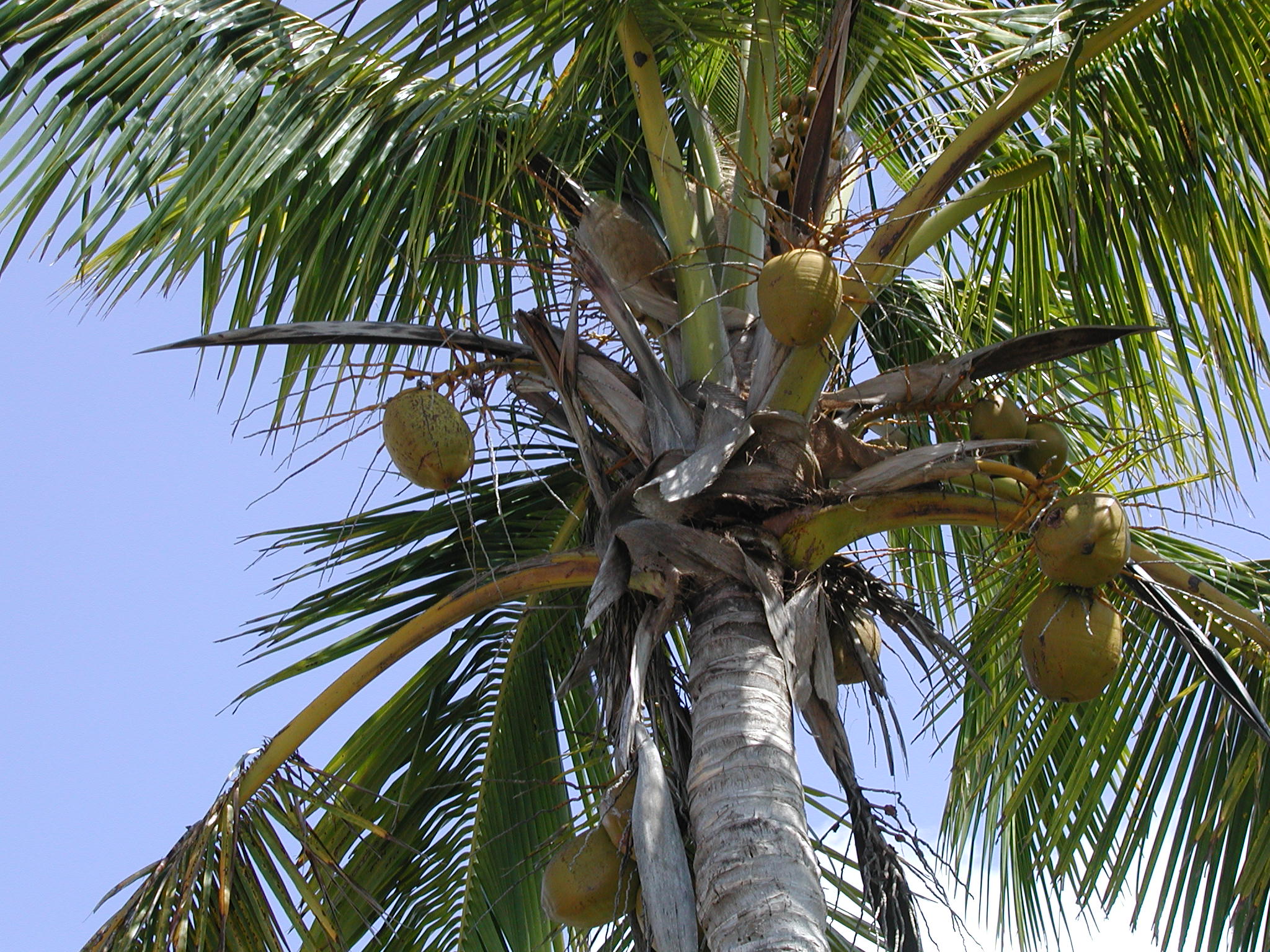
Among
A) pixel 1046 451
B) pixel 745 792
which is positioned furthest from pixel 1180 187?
pixel 745 792

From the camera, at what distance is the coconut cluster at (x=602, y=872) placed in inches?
116

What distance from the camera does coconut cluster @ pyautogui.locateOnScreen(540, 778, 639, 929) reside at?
294 cm

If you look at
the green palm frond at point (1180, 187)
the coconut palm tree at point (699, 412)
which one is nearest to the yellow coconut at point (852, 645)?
the coconut palm tree at point (699, 412)

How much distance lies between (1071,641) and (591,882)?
3.62 feet

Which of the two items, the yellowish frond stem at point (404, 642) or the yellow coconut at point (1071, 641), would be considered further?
the yellowish frond stem at point (404, 642)

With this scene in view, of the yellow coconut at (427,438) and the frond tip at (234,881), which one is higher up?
the yellow coconut at (427,438)

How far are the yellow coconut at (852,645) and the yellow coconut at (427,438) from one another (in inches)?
39.5

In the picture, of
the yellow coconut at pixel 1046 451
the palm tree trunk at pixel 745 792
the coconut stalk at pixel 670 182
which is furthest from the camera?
Answer: the coconut stalk at pixel 670 182

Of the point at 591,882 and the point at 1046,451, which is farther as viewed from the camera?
the point at 1046,451

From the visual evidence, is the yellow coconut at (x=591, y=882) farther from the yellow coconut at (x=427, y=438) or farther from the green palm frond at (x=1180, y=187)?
the green palm frond at (x=1180, y=187)

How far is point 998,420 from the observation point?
11.1 feet

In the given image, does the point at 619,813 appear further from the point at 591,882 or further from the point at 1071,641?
the point at 1071,641

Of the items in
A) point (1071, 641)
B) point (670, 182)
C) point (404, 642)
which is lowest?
point (1071, 641)

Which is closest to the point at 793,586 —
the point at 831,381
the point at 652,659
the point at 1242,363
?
the point at 652,659
